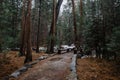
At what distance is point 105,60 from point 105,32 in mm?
2116

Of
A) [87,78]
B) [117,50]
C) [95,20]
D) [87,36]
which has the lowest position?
[87,78]

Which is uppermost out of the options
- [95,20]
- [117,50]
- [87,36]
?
[95,20]

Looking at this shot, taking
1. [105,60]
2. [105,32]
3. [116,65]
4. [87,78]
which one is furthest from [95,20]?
[87,78]

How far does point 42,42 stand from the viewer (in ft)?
125

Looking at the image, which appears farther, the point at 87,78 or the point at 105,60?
the point at 105,60

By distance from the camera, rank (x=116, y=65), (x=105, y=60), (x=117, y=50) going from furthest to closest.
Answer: (x=105, y=60) < (x=116, y=65) < (x=117, y=50)

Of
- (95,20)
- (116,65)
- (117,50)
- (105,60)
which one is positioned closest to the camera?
(117,50)

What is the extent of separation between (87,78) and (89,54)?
28.6 ft

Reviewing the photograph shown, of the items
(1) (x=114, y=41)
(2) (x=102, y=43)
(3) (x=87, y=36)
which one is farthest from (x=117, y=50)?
(3) (x=87, y=36)

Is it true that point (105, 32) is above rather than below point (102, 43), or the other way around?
above

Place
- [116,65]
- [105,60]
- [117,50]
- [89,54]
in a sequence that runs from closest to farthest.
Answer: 1. [117,50]
2. [116,65]
3. [105,60]
4. [89,54]

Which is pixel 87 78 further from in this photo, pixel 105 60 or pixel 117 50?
pixel 105 60

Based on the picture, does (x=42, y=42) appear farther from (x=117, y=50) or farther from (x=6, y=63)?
(x=117, y=50)

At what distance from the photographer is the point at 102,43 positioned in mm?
13203
